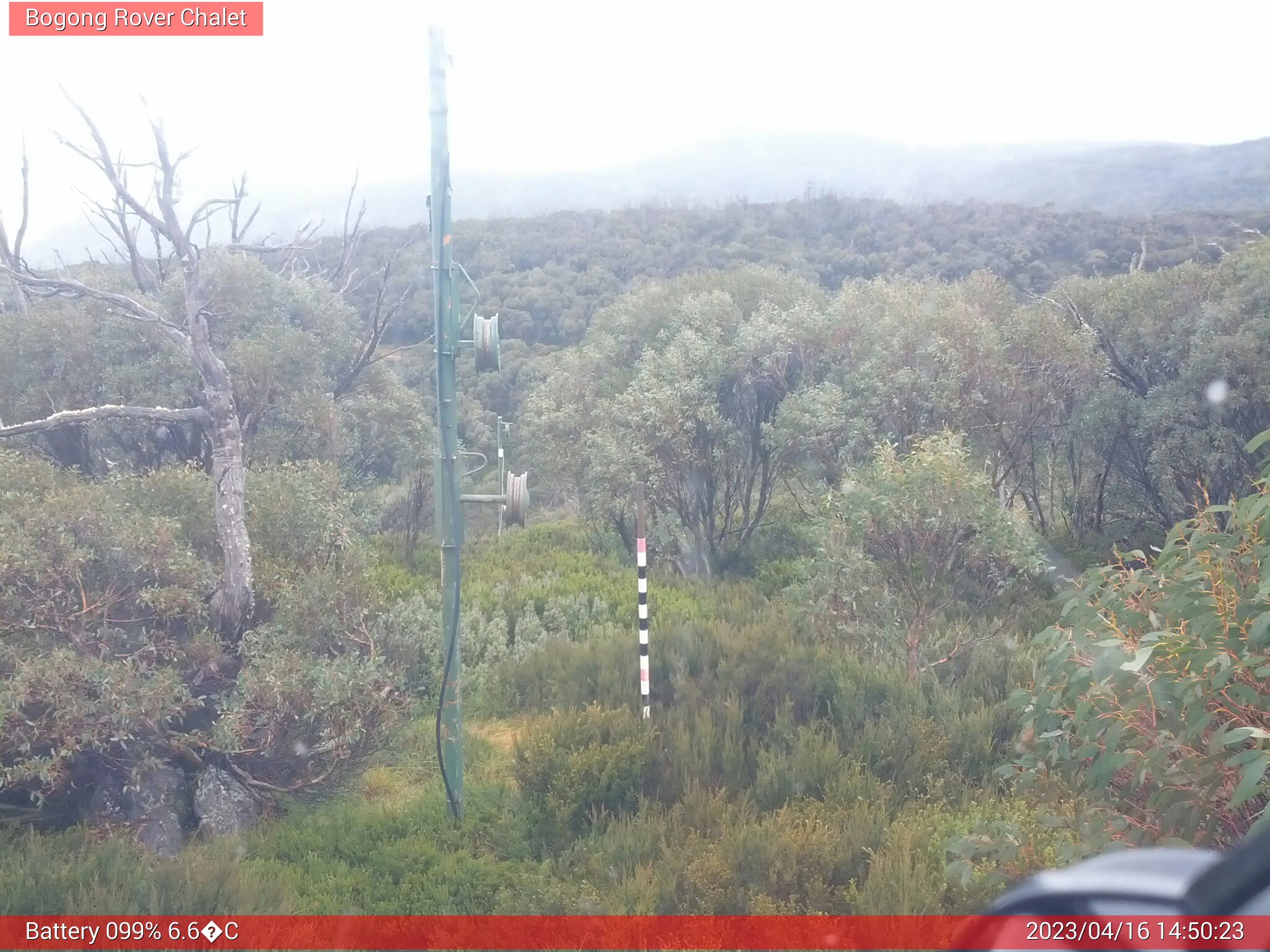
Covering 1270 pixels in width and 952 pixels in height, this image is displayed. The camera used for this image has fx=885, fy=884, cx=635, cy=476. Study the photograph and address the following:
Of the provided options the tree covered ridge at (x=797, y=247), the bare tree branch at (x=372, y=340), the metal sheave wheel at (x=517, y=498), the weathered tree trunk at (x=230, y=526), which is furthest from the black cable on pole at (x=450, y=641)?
the tree covered ridge at (x=797, y=247)

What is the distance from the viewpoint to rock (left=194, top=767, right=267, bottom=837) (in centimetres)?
595

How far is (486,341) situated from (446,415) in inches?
21.4

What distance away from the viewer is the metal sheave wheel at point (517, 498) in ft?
19.2

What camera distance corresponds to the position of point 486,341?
18.6 feet

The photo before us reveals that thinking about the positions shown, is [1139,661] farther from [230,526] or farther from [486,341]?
[230,526]

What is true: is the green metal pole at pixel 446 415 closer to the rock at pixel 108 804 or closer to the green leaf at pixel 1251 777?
the rock at pixel 108 804

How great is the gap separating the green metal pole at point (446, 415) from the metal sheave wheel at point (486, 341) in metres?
0.17

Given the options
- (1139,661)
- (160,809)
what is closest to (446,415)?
(160,809)

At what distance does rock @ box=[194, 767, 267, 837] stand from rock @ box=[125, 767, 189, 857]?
11 centimetres

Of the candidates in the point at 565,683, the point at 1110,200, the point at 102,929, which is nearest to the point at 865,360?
the point at 565,683

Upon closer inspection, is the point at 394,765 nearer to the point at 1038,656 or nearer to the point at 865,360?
the point at 1038,656

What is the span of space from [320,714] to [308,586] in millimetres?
1194

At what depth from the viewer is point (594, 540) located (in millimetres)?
16672
